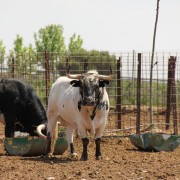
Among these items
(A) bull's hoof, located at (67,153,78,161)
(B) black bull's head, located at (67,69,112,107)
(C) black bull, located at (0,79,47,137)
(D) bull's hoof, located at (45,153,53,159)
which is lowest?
(D) bull's hoof, located at (45,153,53,159)

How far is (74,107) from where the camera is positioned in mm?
11484

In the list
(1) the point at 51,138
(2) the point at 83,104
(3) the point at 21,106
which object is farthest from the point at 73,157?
(3) the point at 21,106

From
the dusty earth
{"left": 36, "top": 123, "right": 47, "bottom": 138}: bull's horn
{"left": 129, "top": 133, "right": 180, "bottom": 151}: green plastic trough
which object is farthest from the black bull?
{"left": 129, "top": 133, "right": 180, "bottom": 151}: green plastic trough

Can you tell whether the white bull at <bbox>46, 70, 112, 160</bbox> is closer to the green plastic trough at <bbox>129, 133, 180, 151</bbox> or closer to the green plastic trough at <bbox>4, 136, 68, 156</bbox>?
the green plastic trough at <bbox>4, 136, 68, 156</bbox>

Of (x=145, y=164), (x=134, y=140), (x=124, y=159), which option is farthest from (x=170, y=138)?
(x=145, y=164)

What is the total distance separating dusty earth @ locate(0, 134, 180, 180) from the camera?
8859 mm

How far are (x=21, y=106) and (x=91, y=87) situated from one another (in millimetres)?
3483

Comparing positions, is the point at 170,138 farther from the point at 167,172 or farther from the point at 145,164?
the point at 167,172

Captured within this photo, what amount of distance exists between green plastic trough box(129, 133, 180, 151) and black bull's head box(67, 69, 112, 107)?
222 cm

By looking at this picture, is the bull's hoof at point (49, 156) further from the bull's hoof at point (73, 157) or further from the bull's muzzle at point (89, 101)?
the bull's muzzle at point (89, 101)

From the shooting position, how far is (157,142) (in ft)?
42.3

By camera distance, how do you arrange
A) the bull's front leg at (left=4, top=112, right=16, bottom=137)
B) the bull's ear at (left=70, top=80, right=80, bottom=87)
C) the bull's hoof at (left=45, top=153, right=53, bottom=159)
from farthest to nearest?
the bull's front leg at (left=4, top=112, right=16, bottom=137)
the bull's hoof at (left=45, top=153, right=53, bottom=159)
the bull's ear at (left=70, top=80, right=80, bottom=87)

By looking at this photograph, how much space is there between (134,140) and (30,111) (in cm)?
257

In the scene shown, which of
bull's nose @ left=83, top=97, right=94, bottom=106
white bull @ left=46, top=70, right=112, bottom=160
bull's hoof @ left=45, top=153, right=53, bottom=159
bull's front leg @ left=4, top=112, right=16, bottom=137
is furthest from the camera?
bull's front leg @ left=4, top=112, right=16, bottom=137
